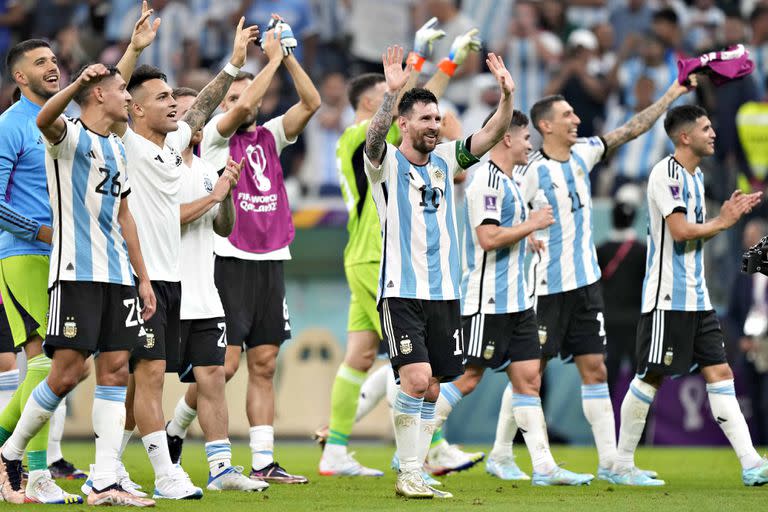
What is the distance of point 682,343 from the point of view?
9.86 meters

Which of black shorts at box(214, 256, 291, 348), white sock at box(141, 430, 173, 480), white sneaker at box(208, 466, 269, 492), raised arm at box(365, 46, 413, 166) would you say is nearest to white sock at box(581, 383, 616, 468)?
black shorts at box(214, 256, 291, 348)

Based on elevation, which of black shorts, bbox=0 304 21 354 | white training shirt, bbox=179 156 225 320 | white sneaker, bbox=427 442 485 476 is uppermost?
white training shirt, bbox=179 156 225 320

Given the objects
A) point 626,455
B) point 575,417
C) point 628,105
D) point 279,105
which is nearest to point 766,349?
point 575,417

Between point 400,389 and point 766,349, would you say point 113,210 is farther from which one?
point 766,349

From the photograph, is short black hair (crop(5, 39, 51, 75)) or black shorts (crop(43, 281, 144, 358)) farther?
short black hair (crop(5, 39, 51, 75))

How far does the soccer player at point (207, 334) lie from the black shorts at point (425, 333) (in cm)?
118

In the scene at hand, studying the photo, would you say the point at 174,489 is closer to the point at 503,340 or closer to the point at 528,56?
the point at 503,340

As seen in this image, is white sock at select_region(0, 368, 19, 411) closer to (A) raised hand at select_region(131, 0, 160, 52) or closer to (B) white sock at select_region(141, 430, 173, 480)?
(B) white sock at select_region(141, 430, 173, 480)

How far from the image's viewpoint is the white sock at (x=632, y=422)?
10.1 meters

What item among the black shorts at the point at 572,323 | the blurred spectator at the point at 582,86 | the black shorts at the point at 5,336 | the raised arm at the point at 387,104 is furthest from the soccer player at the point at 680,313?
the blurred spectator at the point at 582,86

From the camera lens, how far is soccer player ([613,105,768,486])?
9.77m

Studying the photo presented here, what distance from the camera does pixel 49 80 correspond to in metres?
9.02

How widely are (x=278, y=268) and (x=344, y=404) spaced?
1.55m

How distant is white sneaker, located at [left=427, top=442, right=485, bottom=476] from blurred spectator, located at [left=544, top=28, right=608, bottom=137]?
22.5ft
